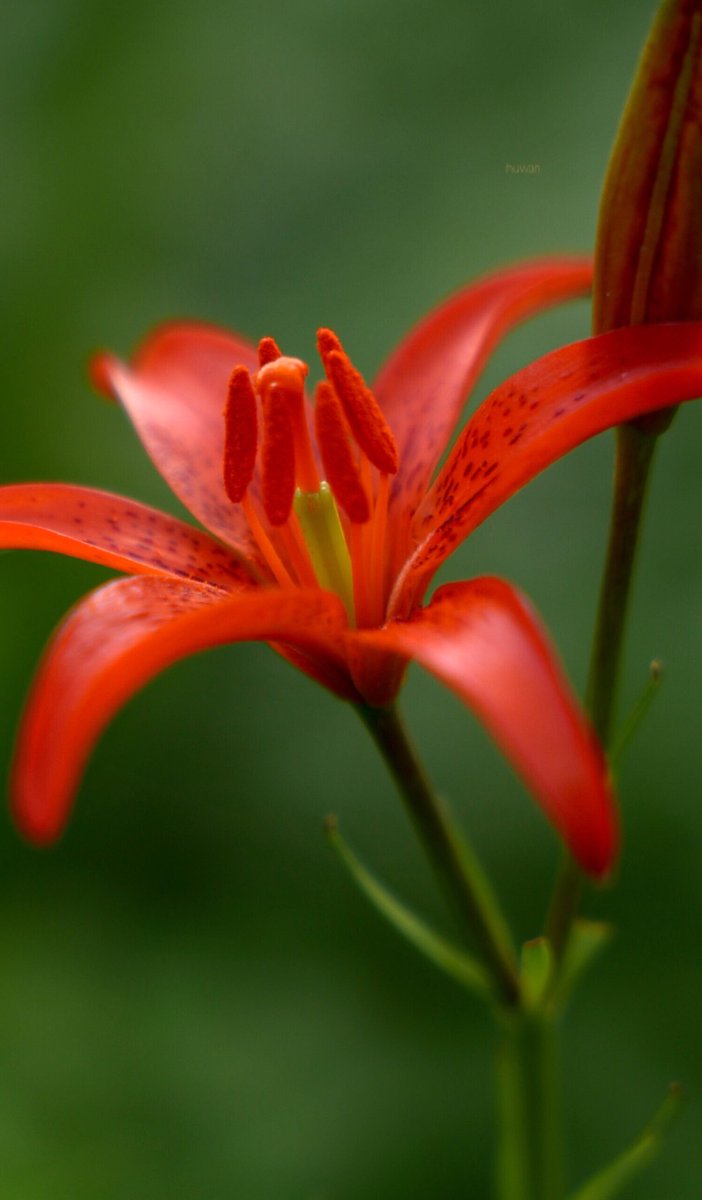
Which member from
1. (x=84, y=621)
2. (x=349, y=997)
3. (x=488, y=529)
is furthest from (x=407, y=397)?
(x=349, y=997)

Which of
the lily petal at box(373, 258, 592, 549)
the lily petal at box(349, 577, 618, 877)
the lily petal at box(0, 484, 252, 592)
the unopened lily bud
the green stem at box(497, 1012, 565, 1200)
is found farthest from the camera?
the lily petal at box(373, 258, 592, 549)

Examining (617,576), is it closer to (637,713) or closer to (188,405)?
(637,713)

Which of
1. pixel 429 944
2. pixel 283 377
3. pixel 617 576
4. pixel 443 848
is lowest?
pixel 429 944

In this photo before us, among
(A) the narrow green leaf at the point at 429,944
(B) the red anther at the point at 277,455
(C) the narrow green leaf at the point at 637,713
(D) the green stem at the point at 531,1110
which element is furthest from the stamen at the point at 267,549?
(D) the green stem at the point at 531,1110

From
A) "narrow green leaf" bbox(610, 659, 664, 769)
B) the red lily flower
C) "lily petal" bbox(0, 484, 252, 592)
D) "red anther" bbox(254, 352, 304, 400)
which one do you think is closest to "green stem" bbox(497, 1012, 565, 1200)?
"narrow green leaf" bbox(610, 659, 664, 769)

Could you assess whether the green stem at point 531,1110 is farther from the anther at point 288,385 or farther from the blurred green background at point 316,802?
the blurred green background at point 316,802

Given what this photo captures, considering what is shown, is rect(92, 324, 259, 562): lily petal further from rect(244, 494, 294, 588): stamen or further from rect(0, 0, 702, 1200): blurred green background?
rect(0, 0, 702, 1200): blurred green background

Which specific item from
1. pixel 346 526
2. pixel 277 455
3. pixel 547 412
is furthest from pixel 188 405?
pixel 547 412
